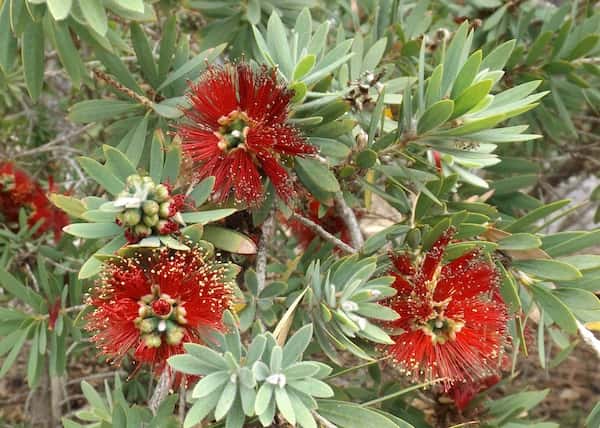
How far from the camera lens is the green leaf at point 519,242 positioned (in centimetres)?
109

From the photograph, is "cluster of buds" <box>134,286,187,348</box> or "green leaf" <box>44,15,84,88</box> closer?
"cluster of buds" <box>134,286,187,348</box>

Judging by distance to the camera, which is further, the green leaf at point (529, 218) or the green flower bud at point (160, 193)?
the green leaf at point (529, 218)

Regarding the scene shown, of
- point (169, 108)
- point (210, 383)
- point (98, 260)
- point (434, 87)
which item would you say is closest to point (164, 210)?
point (98, 260)

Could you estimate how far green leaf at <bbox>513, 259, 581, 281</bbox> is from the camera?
1.07 m

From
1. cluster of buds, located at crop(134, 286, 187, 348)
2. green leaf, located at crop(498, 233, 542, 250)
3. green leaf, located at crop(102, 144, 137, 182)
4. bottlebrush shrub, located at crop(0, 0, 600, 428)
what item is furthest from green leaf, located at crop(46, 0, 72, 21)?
green leaf, located at crop(498, 233, 542, 250)

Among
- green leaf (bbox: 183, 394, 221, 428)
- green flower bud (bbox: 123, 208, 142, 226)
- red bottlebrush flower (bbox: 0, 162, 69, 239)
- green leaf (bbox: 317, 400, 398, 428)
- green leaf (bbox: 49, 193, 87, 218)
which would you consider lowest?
red bottlebrush flower (bbox: 0, 162, 69, 239)

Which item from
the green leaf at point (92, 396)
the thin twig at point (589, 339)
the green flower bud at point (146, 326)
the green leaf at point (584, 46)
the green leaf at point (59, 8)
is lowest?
the green leaf at point (92, 396)

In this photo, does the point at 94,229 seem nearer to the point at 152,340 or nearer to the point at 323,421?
the point at 152,340

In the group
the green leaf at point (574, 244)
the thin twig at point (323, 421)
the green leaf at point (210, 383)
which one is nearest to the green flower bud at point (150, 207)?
the green leaf at point (210, 383)

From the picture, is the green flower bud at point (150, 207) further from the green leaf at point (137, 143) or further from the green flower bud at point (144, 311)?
the green leaf at point (137, 143)

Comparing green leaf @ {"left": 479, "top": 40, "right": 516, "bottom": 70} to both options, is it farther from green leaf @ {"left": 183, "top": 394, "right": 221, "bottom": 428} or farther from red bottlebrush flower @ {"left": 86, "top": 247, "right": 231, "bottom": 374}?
green leaf @ {"left": 183, "top": 394, "right": 221, "bottom": 428}

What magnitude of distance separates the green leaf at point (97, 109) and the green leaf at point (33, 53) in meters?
0.08

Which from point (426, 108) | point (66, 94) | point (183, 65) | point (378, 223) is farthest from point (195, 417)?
point (66, 94)

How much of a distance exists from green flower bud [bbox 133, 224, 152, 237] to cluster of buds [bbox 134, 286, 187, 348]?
82mm
